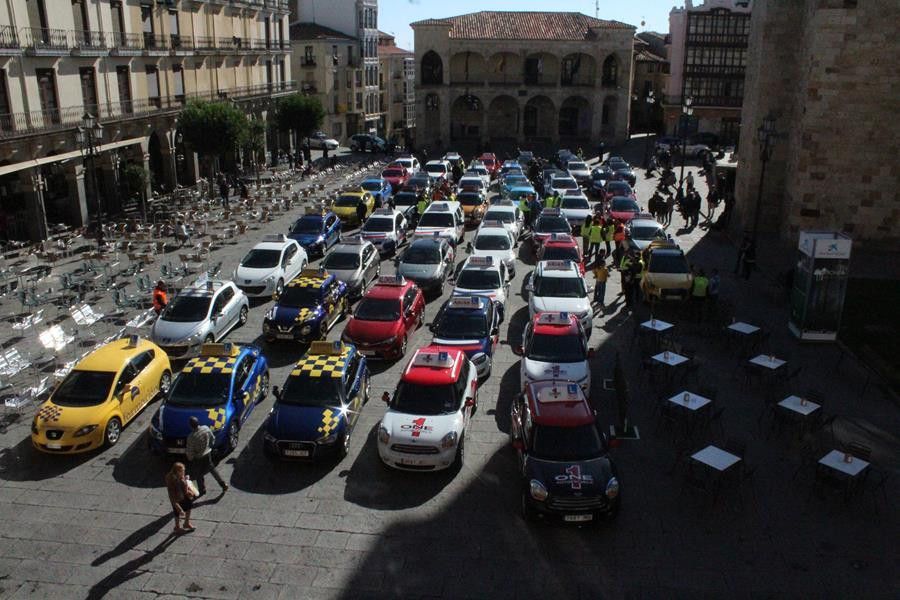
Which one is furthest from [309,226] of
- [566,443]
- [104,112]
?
[566,443]

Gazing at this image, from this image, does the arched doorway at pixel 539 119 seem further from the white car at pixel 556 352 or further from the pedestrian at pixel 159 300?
the white car at pixel 556 352

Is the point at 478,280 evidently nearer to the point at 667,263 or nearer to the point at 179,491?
the point at 667,263

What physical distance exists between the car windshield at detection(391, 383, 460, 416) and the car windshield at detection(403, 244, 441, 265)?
1024 cm

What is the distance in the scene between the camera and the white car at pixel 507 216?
99.8 ft

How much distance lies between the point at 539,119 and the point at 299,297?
54.0 meters

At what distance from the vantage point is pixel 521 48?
64.1 m

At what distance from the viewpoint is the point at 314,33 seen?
7119 cm

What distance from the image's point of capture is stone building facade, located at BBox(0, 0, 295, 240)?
29.1 m

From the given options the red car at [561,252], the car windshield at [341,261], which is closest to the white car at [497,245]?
the red car at [561,252]

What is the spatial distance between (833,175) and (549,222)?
10.8m

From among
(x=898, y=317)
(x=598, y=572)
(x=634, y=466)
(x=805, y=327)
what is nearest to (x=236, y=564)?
(x=598, y=572)

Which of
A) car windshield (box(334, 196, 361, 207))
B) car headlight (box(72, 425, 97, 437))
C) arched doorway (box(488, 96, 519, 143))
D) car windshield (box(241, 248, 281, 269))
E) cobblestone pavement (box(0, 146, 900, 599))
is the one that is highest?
arched doorway (box(488, 96, 519, 143))

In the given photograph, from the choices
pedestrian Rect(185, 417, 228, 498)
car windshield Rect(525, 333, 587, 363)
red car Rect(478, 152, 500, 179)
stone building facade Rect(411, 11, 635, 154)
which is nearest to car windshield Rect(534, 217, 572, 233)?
car windshield Rect(525, 333, 587, 363)

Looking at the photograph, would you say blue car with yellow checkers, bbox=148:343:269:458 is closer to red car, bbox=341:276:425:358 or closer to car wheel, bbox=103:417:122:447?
car wheel, bbox=103:417:122:447
